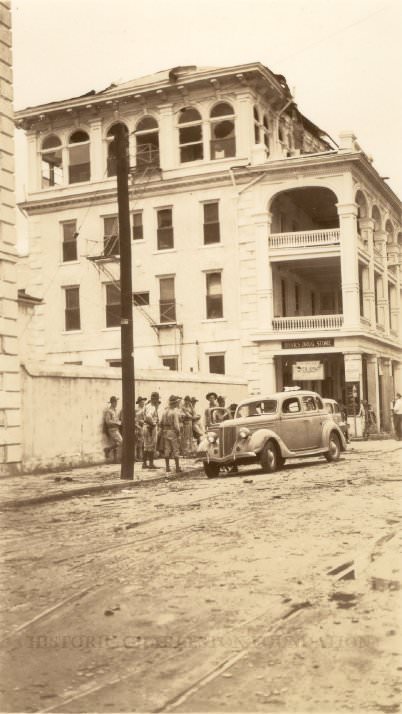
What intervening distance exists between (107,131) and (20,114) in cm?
394

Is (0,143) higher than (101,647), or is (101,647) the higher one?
(0,143)

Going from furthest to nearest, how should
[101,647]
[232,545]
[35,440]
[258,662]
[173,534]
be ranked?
[35,440]
[173,534]
[232,545]
[101,647]
[258,662]

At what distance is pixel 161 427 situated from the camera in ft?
66.1

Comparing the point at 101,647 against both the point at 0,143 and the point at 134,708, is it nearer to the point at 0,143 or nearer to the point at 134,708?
the point at 134,708

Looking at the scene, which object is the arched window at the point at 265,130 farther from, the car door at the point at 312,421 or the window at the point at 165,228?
the car door at the point at 312,421

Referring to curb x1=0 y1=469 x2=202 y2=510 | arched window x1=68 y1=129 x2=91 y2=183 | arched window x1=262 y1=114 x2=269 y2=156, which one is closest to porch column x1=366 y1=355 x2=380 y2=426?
arched window x1=262 y1=114 x2=269 y2=156

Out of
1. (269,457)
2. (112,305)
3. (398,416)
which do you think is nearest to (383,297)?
(112,305)

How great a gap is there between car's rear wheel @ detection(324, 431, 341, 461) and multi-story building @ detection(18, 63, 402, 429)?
13538mm

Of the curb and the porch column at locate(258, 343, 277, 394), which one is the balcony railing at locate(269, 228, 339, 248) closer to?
the porch column at locate(258, 343, 277, 394)

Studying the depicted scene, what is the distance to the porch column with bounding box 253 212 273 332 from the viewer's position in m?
35.9

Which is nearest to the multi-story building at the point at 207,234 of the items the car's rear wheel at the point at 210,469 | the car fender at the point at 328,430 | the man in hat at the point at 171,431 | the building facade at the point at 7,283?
the car fender at the point at 328,430

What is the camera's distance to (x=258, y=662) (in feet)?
17.2

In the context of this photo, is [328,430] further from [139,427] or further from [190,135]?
[190,135]

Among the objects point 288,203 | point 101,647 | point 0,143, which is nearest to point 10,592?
point 101,647
